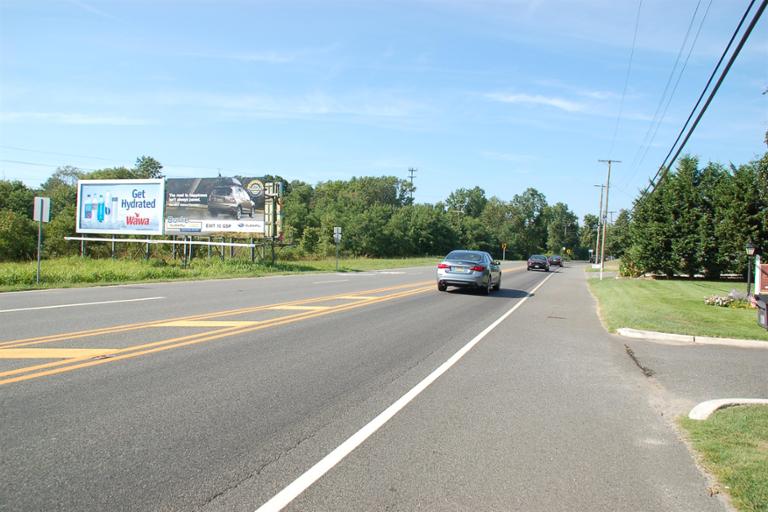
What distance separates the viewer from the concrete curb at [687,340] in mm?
10664

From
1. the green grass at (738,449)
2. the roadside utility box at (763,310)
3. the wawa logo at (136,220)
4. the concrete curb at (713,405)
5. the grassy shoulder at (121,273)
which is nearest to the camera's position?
the green grass at (738,449)

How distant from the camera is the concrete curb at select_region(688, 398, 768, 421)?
5.95m

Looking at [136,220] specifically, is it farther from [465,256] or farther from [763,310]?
[763,310]

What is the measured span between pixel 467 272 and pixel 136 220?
86.0 feet

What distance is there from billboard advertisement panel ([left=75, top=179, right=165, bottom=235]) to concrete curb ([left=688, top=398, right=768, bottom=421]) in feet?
119

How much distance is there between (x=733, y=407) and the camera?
6.19m

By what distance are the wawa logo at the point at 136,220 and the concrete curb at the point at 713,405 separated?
36895 millimetres

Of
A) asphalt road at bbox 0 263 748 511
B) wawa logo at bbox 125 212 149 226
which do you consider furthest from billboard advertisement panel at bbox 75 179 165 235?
asphalt road at bbox 0 263 748 511

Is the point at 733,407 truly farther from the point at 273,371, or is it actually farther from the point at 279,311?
the point at 279,311

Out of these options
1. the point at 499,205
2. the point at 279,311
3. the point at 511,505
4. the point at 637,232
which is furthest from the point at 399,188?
the point at 511,505

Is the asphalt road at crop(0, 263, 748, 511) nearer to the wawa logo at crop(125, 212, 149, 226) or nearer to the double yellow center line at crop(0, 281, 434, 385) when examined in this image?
the double yellow center line at crop(0, 281, 434, 385)

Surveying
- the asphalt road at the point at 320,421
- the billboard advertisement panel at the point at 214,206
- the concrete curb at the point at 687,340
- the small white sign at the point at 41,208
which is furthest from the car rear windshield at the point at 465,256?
the billboard advertisement panel at the point at 214,206

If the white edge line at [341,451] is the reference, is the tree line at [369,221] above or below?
above

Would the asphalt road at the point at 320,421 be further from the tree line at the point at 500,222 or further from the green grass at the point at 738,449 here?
the tree line at the point at 500,222
